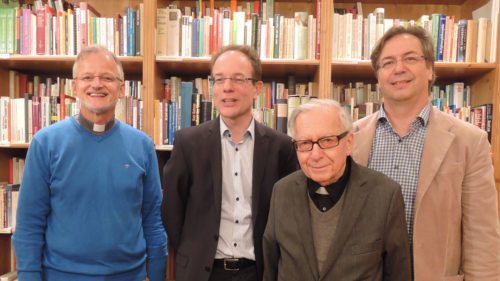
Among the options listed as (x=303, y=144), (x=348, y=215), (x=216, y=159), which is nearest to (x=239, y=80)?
(x=216, y=159)

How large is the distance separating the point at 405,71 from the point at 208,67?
137cm

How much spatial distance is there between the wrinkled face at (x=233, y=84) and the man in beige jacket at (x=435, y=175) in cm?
54

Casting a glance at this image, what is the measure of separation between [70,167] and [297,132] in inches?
37.1

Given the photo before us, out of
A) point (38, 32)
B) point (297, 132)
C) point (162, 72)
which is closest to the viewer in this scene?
point (297, 132)

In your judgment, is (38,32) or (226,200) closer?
(226,200)

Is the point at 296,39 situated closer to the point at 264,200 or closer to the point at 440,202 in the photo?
the point at 264,200

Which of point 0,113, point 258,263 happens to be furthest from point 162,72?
point 258,263

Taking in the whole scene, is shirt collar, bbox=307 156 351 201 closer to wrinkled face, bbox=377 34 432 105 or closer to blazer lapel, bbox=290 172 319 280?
blazer lapel, bbox=290 172 319 280

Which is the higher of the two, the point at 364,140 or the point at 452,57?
the point at 452,57

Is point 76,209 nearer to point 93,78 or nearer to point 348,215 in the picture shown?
point 93,78

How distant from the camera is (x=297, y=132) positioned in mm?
1192

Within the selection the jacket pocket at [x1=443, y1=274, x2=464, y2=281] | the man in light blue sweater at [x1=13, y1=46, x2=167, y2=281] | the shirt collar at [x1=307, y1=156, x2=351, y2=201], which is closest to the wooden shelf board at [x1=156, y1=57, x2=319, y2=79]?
the man in light blue sweater at [x1=13, y1=46, x2=167, y2=281]

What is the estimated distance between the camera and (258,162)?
5.09ft

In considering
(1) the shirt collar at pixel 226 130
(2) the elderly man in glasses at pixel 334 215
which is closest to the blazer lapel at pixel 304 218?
(2) the elderly man in glasses at pixel 334 215
